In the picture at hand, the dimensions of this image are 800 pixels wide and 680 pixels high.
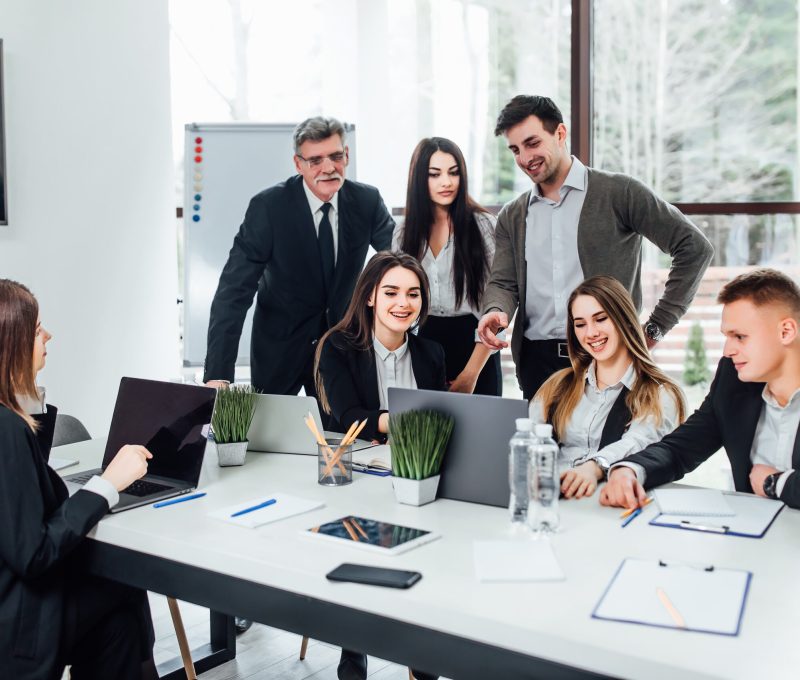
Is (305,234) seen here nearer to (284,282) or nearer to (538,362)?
(284,282)

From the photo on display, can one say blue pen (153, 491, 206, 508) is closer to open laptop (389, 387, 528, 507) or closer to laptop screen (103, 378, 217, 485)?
laptop screen (103, 378, 217, 485)

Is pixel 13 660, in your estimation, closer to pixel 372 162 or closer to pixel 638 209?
pixel 638 209

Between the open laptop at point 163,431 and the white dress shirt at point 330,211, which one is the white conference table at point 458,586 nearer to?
the open laptop at point 163,431

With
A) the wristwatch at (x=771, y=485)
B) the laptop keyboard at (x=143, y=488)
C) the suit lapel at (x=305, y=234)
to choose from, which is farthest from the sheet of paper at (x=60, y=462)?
the wristwatch at (x=771, y=485)

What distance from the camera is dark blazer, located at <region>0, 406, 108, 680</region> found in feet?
5.23

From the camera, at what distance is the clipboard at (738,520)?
5.36ft

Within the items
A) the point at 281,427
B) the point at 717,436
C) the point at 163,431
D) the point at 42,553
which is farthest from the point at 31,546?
the point at 717,436

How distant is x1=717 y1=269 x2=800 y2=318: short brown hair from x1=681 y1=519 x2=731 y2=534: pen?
57 cm

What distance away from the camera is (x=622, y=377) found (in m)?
2.34

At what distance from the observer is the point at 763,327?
6.47ft

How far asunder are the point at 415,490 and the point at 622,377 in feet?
2.62

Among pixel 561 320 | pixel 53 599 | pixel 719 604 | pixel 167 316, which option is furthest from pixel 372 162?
pixel 719 604

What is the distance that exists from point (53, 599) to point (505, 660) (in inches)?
37.4

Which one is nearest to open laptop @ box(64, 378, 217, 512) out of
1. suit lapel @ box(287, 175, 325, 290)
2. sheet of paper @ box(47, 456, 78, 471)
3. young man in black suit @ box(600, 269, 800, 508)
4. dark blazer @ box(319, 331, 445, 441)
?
sheet of paper @ box(47, 456, 78, 471)
